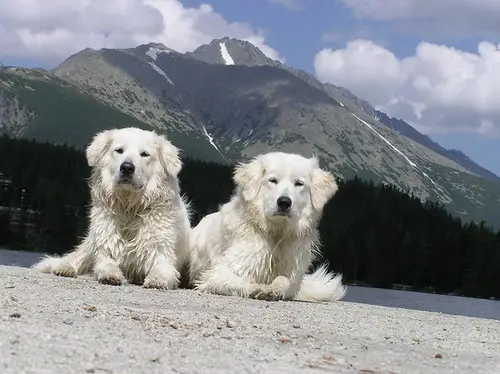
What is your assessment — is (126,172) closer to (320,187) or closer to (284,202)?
(284,202)

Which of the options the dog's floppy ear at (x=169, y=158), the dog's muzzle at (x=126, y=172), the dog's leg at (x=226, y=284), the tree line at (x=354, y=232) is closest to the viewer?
the dog's leg at (x=226, y=284)

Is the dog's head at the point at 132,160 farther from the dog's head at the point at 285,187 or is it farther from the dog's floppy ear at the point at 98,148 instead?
the dog's head at the point at 285,187

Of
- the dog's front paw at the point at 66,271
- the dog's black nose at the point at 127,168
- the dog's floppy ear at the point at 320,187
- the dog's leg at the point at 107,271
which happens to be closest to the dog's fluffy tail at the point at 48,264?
the dog's front paw at the point at 66,271

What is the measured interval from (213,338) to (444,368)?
1989 mm

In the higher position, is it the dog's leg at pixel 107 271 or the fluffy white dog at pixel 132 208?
the fluffy white dog at pixel 132 208

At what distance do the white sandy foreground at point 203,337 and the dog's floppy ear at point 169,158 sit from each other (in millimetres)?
2356

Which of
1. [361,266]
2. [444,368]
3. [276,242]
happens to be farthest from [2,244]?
[444,368]

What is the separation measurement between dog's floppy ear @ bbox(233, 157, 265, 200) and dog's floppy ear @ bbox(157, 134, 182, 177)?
38.6 inches

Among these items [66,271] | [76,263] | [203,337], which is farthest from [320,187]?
[203,337]

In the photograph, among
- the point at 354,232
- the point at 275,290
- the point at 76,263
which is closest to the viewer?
the point at 275,290

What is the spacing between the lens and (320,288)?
15281 mm

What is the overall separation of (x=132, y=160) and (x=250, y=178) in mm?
1862

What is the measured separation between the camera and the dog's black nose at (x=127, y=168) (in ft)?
43.3

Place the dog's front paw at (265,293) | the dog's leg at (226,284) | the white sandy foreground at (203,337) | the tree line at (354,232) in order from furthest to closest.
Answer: the tree line at (354,232) → the dog's leg at (226,284) → the dog's front paw at (265,293) → the white sandy foreground at (203,337)
